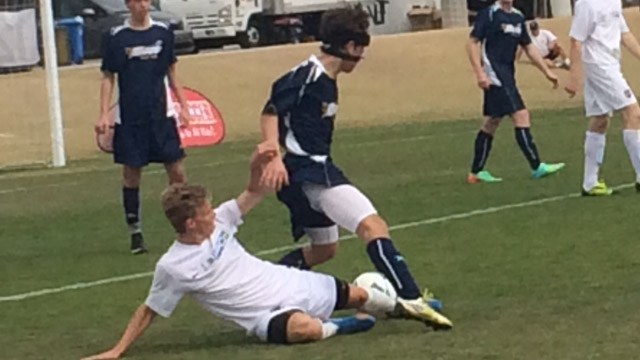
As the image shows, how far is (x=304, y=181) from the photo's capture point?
25.1 ft

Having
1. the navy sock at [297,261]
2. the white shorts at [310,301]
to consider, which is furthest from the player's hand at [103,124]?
the white shorts at [310,301]

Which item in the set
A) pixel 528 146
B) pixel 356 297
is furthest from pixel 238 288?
pixel 528 146

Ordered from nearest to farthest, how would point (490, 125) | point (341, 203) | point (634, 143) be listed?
point (341, 203)
point (634, 143)
point (490, 125)

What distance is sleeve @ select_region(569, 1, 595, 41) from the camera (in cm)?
1212

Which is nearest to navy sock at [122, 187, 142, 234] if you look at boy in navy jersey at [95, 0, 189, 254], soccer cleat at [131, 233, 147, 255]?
soccer cleat at [131, 233, 147, 255]

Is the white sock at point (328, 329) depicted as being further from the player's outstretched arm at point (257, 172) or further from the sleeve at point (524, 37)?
the sleeve at point (524, 37)

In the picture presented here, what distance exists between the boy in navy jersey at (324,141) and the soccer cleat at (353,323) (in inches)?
10.9

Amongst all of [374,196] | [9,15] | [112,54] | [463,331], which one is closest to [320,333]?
[463,331]

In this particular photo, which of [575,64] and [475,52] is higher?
[575,64]

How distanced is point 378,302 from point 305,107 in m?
1.05

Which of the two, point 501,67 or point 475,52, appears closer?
point 475,52

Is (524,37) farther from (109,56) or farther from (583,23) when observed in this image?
(109,56)

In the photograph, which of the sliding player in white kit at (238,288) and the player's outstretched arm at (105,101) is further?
the player's outstretched arm at (105,101)

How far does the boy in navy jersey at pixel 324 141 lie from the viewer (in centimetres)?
753
